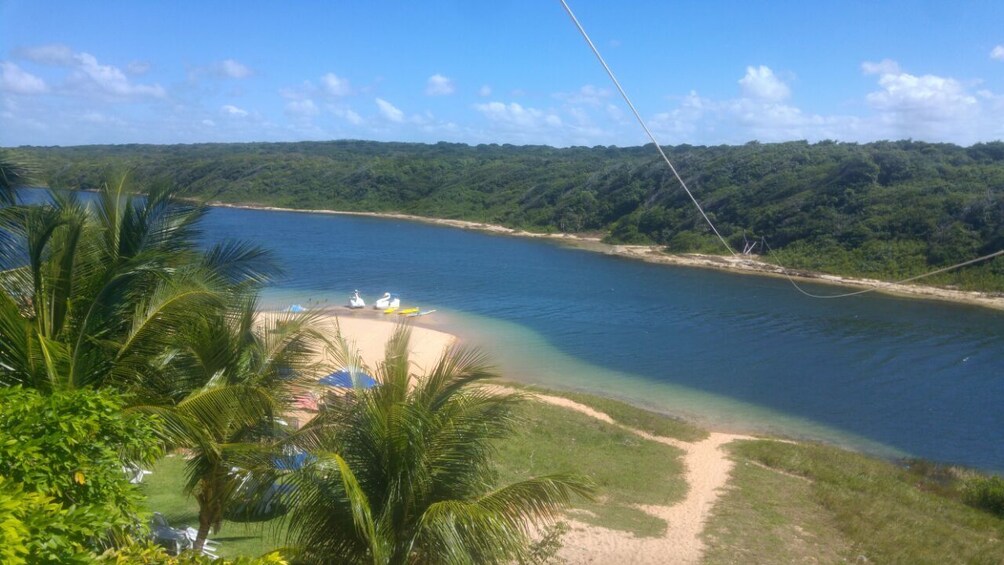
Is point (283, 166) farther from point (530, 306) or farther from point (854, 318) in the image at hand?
point (854, 318)

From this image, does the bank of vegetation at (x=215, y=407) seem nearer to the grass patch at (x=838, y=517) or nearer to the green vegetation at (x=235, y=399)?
the green vegetation at (x=235, y=399)

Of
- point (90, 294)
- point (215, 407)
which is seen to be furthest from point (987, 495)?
point (90, 294)

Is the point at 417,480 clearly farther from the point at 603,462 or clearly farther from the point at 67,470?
the point at 603,462

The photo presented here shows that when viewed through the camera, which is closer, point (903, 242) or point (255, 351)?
point (255, 351)

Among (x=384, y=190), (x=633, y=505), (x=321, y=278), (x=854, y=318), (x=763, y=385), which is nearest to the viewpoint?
(x=633, y=505)

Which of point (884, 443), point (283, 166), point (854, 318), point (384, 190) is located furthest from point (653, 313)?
point (283, 166)

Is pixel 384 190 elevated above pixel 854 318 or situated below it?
above
